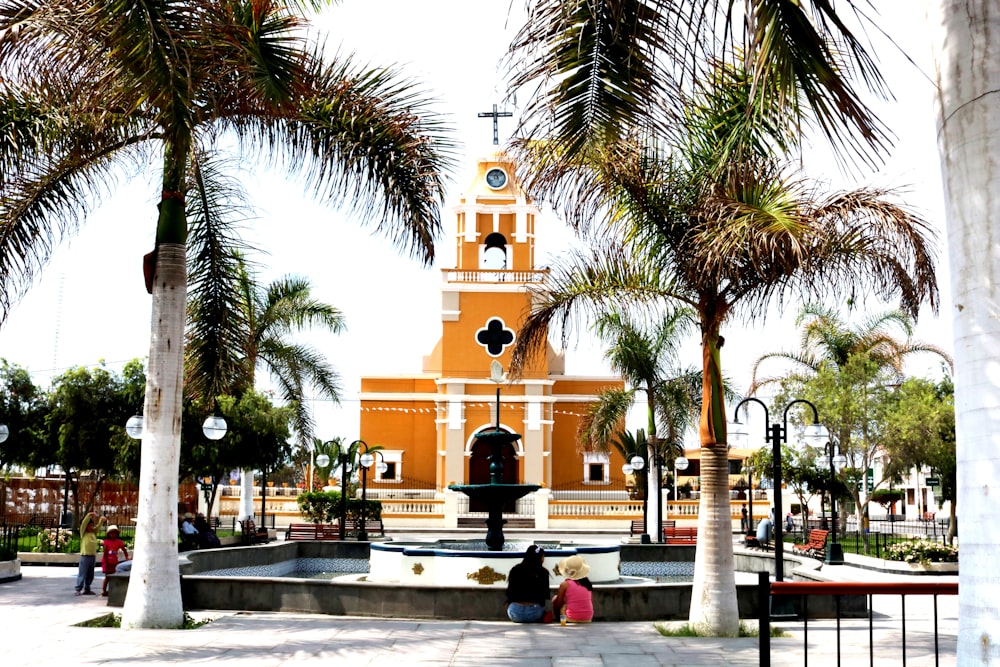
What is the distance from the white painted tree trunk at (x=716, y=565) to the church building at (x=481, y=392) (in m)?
31.3

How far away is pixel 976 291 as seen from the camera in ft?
14.3

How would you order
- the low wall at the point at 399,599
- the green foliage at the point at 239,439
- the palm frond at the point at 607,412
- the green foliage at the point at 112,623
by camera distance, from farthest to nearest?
1. the palm frond at the point at 607,412
2. the green foliage at the point at 239,439
3. the low wall at the point at 399,599
4. the green foliage at the point at 112,623

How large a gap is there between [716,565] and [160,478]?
Result: 6227 mm

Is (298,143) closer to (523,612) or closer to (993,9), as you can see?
(523,612)

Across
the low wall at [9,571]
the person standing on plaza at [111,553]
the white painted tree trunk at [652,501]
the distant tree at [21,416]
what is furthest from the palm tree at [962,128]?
the distant tree at [21,416]

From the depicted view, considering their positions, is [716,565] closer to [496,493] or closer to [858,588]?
[858,588]

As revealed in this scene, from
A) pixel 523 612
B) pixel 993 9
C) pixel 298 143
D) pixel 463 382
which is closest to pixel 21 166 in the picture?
pixel 298 143

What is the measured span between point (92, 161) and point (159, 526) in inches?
175

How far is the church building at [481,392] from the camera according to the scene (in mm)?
42938

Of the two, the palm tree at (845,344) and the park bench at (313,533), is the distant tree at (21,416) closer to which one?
the park bench at (313,533)

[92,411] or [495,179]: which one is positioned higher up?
[495,179]

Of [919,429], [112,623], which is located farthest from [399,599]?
[919,429]

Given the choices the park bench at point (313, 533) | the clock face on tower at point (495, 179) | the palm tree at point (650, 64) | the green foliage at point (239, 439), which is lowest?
the park bench at point (313, 533)

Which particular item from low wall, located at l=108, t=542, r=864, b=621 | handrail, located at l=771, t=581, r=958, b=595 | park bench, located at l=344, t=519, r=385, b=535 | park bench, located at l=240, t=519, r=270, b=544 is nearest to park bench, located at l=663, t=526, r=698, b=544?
park bench, located at l=344, t=519, r=385, b=535
